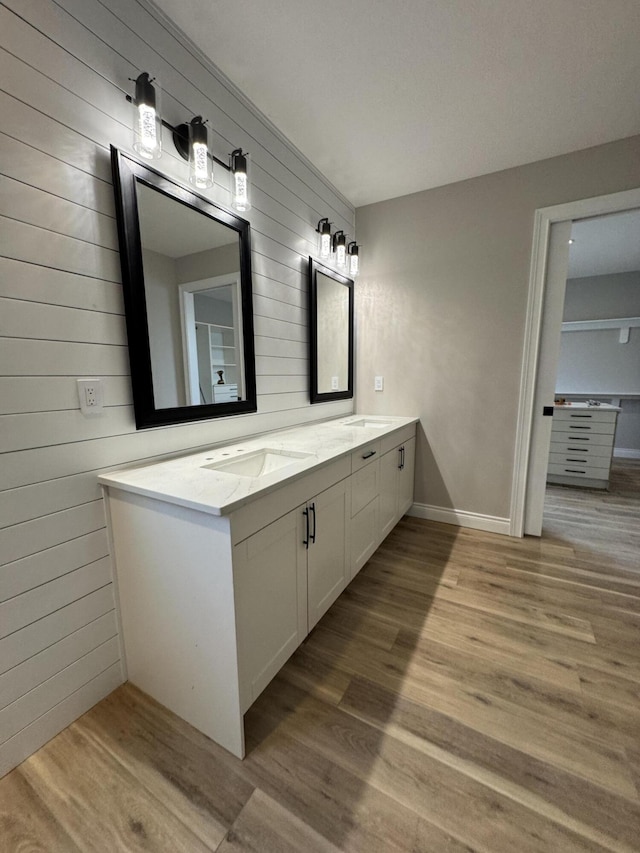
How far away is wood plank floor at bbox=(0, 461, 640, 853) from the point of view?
94cm

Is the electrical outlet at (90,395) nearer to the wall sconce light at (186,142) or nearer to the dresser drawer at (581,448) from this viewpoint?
the wall sconce light at (186,142)

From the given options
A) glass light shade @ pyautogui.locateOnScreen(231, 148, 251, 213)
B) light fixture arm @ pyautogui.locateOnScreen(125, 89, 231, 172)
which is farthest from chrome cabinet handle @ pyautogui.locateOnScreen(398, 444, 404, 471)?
light fixture arm @ pyautogui.locateOnScreen(125, 89, 231, 172)

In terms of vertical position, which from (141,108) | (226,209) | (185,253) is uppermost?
(141,108)

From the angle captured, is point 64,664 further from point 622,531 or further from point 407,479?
point 622,531

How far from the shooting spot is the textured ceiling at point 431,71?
4.50ft

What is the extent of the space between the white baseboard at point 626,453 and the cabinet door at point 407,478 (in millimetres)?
4052

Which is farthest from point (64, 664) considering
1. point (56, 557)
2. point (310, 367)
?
point (310, 367)

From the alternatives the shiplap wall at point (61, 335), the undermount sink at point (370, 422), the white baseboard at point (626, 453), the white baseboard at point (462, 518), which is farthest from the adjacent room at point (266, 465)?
the white baseboard at point (626, 453)

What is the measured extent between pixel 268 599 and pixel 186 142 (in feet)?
6.08

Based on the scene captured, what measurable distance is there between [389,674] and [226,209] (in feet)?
7.32

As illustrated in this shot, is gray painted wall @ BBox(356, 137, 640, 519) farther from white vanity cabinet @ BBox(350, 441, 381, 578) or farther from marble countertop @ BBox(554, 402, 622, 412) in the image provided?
marble countertop @ BBox(554, 402, 622, 412)

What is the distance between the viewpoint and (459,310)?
262 centimetres

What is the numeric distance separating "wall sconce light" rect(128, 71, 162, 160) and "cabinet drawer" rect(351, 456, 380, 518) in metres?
1.58

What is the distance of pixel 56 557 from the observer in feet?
3.79
